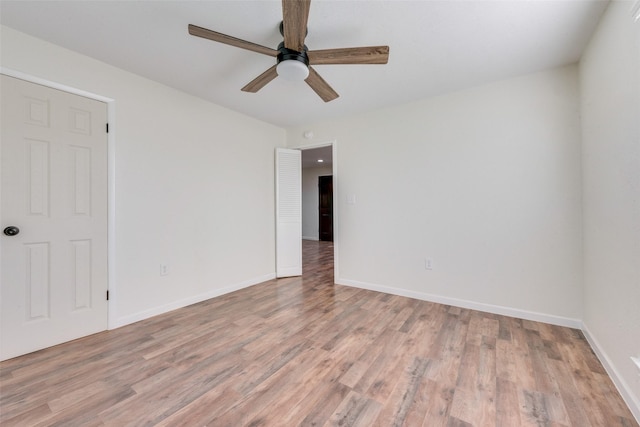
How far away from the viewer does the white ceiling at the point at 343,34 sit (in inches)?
63.8

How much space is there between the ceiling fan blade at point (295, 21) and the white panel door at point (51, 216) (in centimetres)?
193

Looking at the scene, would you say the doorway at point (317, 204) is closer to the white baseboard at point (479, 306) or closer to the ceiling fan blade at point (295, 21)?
the white baseboard at point (479, 306)

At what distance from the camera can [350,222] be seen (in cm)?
356

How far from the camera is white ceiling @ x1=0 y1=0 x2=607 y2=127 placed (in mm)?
1621

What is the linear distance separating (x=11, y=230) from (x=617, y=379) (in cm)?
413

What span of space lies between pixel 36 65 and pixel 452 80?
3595 mm

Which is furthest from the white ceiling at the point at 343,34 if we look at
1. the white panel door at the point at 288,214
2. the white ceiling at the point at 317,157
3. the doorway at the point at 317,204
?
the doorway at the point at 317,204

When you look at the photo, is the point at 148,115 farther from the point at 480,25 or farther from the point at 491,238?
the point at 491,238

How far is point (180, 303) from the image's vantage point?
9.11 ft

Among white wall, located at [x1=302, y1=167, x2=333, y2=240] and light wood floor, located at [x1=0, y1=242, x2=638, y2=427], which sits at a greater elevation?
white wall, located at [x1=302, y1=167, x2=333, y2=240]

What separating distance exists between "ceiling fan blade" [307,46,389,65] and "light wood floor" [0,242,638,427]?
6.89 ft

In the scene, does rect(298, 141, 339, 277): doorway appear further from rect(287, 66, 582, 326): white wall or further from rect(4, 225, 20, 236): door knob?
rect(4, 225, 20, 236): door knob

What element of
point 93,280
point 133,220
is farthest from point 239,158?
point 93,280

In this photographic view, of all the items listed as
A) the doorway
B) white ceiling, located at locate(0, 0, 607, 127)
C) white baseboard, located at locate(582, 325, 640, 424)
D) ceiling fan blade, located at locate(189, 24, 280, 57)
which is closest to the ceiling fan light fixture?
ceiling fan blade, located at locate(189, 24, 280, 57)
